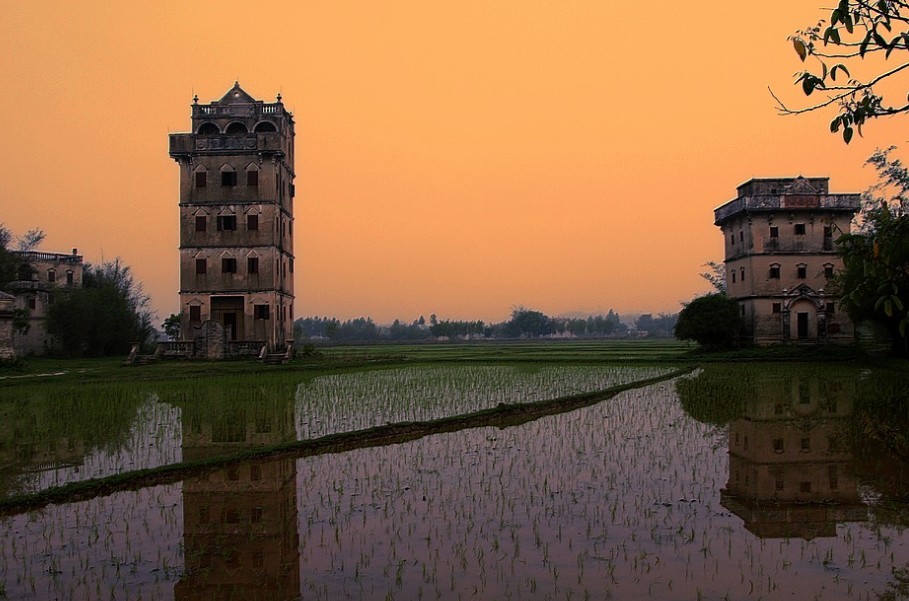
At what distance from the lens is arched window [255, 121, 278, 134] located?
139 ft

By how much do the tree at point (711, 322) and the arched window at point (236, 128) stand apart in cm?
3042

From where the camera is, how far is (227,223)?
41031 mm

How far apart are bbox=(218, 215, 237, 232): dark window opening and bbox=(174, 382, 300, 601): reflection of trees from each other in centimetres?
2621

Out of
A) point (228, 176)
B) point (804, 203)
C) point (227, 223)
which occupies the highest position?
point (228, 176)

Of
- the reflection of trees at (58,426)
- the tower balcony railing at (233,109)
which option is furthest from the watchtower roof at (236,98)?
the reflection of trees at (58,426)

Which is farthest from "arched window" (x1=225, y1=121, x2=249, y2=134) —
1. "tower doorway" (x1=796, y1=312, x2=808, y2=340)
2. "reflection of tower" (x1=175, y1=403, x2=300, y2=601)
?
"tower doorway" (x1=796, y1=312, x2=808, y2=340)

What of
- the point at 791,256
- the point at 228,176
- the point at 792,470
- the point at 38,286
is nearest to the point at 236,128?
the point at 228,176

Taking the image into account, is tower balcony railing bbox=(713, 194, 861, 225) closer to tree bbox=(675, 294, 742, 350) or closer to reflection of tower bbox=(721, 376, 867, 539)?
tree bbox=(675, 294, 742, 350)

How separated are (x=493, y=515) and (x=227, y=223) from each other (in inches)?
1407

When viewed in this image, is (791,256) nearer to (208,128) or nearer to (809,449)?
(809,449)

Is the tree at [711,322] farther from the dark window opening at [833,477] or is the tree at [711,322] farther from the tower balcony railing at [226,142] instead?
the dark window opening at [833,477]

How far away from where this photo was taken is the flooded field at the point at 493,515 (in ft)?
21.9

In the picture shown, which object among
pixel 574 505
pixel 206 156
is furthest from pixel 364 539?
pixel 206 156

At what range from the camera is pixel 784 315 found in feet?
150
